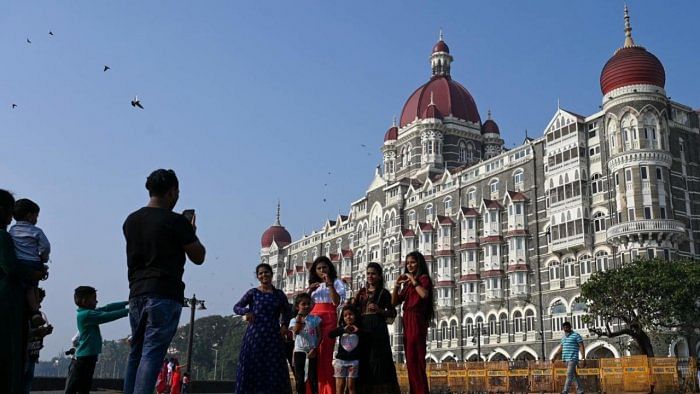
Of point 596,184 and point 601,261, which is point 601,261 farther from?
point 596,184

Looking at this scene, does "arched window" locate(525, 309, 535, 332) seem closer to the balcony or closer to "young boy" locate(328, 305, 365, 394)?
the balcony

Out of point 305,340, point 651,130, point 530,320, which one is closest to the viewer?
point 305,340

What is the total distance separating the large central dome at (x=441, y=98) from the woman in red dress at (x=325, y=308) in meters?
48.0

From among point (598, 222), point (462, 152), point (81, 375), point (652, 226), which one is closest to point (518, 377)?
point (652, 226)

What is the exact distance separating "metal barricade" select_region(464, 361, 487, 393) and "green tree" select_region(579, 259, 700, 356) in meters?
9.29

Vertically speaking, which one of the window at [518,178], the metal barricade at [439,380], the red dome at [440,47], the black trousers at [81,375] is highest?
the red dome at [440,47]

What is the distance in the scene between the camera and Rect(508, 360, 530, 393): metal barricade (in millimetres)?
22156

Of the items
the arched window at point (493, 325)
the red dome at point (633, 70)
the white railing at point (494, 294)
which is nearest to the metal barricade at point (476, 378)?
the white railing at point (494, 294)

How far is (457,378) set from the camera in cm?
2517

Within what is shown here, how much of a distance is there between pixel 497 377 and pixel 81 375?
17.9m

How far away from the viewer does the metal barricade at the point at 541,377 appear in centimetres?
2151

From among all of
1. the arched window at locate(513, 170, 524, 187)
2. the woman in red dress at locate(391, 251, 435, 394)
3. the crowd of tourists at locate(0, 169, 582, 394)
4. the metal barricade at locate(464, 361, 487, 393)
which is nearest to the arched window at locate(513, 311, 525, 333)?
the arched window at locate(513, 170, 524, 187)

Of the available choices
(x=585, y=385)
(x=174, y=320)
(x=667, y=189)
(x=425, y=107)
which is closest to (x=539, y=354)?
(x=667, y=189)

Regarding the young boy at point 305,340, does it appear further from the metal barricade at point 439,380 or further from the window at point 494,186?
the window at point 494,186
